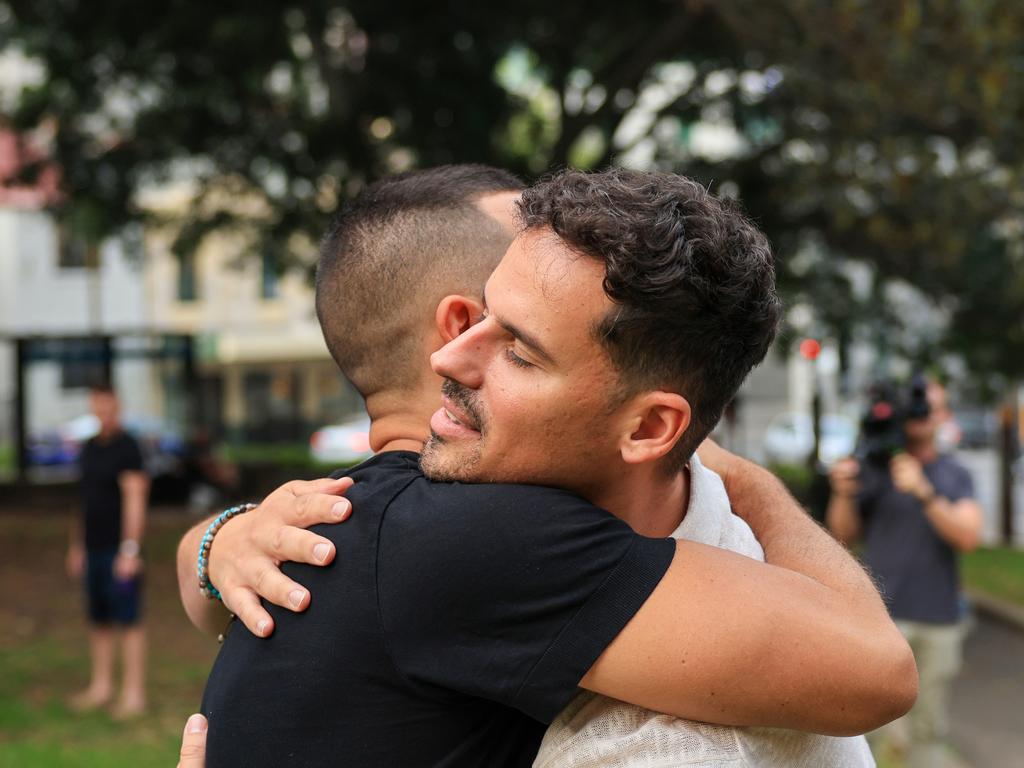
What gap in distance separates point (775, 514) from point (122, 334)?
63.8 ft

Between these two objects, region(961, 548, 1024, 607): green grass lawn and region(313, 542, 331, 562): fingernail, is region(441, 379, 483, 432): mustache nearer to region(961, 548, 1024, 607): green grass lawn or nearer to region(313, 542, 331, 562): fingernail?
region(313, 542, 331, 562): fingernail

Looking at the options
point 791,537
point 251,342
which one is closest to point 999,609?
point 791,537

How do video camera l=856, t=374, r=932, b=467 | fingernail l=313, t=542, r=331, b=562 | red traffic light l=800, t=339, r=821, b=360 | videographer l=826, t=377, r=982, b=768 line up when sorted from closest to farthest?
fingernail l=313, t=542, r=331, b=562 → videographer l=826, t=377, r=982, b=768 → video camera l=856, t=374, r=932, b=467 → red traffic light l=800, t=339, r=821, b=360

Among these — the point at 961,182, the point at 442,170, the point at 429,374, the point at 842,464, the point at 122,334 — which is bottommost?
the point at 122,334

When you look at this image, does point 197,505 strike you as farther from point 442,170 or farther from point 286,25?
point 442,170

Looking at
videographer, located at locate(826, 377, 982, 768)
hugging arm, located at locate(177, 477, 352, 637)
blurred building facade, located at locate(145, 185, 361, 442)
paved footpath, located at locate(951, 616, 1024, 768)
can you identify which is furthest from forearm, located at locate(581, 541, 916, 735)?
blurred building facade, located at locate(145, 185, 361, 442)

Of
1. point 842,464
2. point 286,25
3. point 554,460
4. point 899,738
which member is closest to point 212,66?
point 286,25

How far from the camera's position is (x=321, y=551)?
1554 mm

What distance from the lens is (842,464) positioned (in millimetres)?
6430

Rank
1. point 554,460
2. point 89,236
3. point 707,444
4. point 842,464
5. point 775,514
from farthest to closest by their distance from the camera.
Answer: point 89,236
point 842,464
point 707,444
point 775,514
point 554,460

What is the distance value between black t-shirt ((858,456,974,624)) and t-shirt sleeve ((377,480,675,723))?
4.90 meters

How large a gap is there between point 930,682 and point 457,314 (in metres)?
4.98

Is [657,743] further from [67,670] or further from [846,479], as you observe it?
[67,670]

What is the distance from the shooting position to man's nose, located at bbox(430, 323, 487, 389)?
1610 mm
